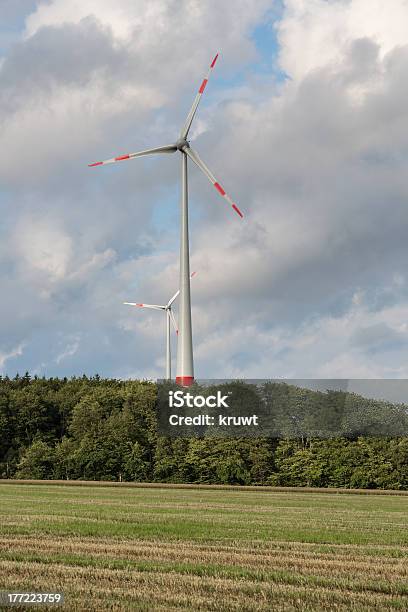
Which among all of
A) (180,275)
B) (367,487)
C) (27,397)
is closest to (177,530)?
(180,275)

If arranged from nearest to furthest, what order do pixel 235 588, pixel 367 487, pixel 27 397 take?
pixel 235 588 → pixel 367 487 → pixel 27 397

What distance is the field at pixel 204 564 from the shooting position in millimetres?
16266

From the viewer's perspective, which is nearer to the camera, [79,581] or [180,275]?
[79,581]

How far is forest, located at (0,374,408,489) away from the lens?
113875 mm

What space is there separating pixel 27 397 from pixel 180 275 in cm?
9744

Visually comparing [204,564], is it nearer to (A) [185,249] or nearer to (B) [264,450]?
(A) [185,249]

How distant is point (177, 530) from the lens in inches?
1196

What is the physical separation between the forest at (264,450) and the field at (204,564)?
80.3 m

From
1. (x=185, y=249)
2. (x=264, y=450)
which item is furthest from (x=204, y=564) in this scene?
(x=264, y=450)

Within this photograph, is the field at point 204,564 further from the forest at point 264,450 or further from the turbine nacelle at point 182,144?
the forest at point 264,450

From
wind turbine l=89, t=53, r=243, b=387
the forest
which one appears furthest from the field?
the forest

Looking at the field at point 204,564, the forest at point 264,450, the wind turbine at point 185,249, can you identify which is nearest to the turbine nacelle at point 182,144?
the wind turbine at point 185,249

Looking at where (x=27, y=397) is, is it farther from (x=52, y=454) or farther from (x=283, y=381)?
(x=283, y=381)

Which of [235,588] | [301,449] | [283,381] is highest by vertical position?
[283,381]
